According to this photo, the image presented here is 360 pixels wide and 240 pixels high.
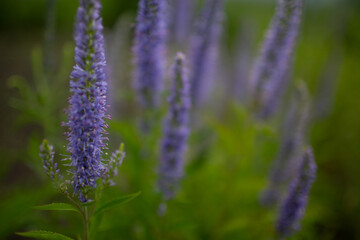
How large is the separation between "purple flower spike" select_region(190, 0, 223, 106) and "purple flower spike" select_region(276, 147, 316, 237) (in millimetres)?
1741

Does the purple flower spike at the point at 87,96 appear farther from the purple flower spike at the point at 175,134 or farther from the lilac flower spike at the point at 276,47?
the lilac flower spike at the point at 276,47

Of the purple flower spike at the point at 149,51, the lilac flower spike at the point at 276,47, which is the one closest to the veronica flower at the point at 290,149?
the lilac flower spike at the point at 276,47

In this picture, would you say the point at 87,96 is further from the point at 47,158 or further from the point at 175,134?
the point at 175,134

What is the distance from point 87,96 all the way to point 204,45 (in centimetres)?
242

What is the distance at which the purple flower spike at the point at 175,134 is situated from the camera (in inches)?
105

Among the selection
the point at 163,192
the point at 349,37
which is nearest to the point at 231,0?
the point at 349,37

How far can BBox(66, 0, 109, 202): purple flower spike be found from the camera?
4.72ft

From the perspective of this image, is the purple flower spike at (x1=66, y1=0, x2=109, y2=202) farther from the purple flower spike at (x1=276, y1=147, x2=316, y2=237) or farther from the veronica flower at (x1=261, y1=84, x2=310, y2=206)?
the veronica flower at (x1=261, y1=84, x2=310, y2=206)

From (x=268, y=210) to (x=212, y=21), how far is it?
286 cm

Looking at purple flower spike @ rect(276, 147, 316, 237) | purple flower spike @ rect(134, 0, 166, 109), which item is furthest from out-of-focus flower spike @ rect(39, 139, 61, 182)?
purple flower spike @ rect(276, 147, 316, 237)

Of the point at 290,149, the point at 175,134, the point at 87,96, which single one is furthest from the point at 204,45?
the point at 87,96

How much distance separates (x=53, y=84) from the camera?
3863 millimetres

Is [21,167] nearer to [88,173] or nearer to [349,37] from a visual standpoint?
[88,173]

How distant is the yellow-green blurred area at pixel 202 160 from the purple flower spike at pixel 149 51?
21cm
